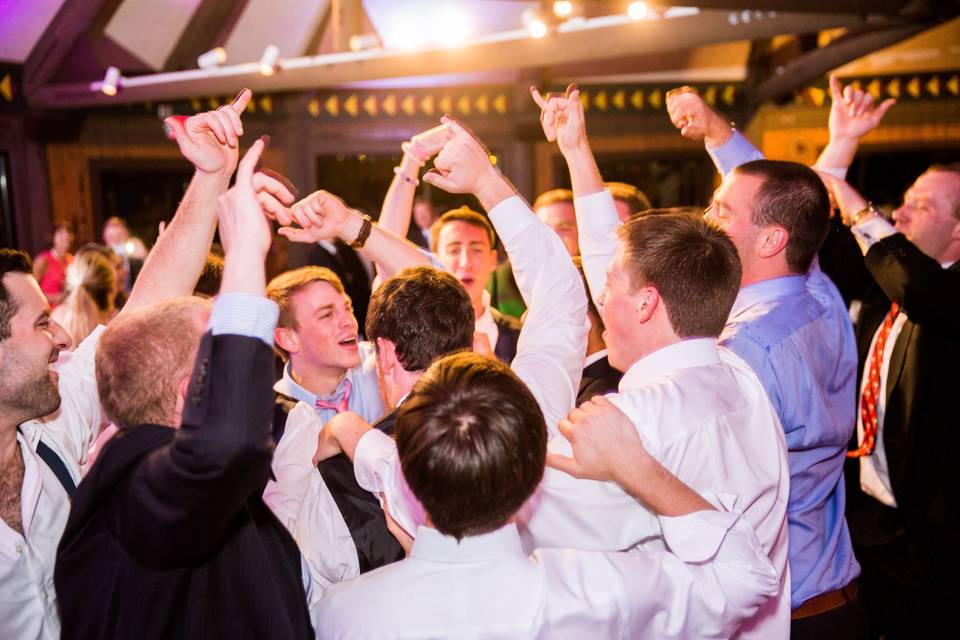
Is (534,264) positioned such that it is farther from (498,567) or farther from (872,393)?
(872,393)

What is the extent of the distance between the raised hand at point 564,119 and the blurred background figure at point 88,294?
94.1 inches

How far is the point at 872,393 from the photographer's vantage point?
8.83 ft

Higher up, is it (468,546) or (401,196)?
(401,196)

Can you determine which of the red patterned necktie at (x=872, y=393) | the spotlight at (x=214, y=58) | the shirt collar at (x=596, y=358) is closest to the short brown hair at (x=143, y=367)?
the shirt collar at (x=596, y=358)

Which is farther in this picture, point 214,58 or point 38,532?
point 214,58

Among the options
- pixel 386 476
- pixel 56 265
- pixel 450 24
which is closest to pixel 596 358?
pixel 386 476

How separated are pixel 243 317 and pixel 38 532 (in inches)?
30.2

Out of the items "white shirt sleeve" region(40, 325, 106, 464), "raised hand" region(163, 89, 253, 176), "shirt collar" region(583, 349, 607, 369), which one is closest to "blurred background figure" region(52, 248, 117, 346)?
"white shirt sleeve" region(40, 325, 106, 464)

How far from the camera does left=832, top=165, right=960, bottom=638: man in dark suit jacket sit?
92.4 inches

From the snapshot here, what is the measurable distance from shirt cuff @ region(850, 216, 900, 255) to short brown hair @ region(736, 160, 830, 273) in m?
0.57

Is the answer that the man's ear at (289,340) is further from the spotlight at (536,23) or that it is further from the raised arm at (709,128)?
the spotlight at (536,23)

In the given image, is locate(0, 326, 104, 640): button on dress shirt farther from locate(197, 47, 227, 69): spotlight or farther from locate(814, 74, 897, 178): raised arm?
locate(197, 47, 227, 69): spotlight

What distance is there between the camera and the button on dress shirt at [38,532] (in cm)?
141

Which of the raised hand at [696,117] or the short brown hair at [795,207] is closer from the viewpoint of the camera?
the short brown hair at [795,207]
